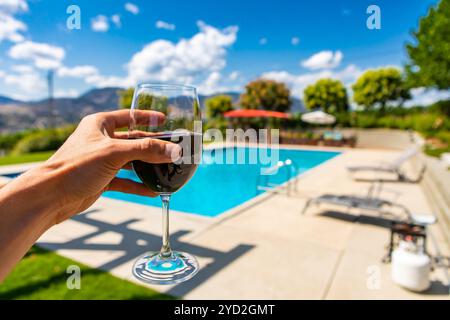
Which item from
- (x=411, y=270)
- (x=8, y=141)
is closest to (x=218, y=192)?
(x=411, y=270)

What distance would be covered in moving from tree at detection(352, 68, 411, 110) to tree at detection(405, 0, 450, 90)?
22.5 meters

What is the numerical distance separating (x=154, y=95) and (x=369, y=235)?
6.06 meters

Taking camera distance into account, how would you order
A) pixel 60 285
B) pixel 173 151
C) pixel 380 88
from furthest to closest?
pixel 380 88 → pixel 60 285 → pixel 173 151

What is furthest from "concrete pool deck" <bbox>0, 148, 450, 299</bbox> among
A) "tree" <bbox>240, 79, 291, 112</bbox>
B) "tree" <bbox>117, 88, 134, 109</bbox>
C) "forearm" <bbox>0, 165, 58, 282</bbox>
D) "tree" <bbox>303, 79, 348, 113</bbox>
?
"tree" <bbox>303, 79, 348, 113</bbox>

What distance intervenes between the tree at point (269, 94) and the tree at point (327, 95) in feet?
27.0

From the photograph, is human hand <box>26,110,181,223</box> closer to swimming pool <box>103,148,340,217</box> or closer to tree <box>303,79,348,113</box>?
swimming pool <box>103,148,340,217</box>

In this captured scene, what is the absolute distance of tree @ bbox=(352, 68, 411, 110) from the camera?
42.6 metres

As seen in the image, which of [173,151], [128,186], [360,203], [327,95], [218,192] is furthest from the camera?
[327,95]

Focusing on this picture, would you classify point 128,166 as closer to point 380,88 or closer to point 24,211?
point 24,211

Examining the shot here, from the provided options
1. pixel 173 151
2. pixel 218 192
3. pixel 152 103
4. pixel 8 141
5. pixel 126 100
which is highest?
pixel 126 100

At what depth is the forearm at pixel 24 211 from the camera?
0.55 meters

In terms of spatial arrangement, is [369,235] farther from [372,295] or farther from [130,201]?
[130,201]

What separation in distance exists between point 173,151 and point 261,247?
4.71 meters

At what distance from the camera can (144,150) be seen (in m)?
0.63
